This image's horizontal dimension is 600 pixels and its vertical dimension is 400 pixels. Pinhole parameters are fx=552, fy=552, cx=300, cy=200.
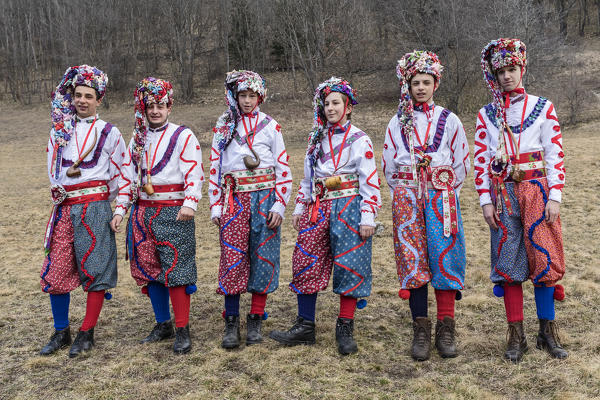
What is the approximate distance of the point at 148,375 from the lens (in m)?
3.36

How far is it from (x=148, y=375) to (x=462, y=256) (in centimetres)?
208

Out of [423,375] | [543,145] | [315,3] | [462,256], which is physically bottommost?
[423,375]

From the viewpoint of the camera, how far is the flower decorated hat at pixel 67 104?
3.81m

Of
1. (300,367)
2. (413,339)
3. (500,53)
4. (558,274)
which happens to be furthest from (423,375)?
(500,53)

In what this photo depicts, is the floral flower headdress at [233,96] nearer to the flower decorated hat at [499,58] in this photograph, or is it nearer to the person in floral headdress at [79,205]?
the person in floral headdress at [79,205]

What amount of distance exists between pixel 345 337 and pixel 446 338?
0.65 m

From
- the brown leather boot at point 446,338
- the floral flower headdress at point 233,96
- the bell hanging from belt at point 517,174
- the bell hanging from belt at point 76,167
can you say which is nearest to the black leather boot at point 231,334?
the floral flower headdress at point 233,96

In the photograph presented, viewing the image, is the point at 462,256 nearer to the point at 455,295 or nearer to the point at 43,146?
the point at 455,295

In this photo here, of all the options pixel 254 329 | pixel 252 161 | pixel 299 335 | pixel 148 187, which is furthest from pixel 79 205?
pixel 299 335

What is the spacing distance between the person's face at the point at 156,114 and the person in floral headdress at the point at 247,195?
386 mm

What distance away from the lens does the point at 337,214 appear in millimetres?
→ 3600

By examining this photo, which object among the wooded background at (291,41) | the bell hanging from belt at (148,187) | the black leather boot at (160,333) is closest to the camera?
the bell hanging from belt at (148,187)

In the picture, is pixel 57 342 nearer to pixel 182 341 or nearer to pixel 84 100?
pixel 182 341

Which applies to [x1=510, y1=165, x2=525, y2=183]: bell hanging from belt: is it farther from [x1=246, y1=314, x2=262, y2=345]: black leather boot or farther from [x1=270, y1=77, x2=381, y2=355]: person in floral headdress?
[x1=246, y1=314, x2=262, y2=345]: black leather boot
